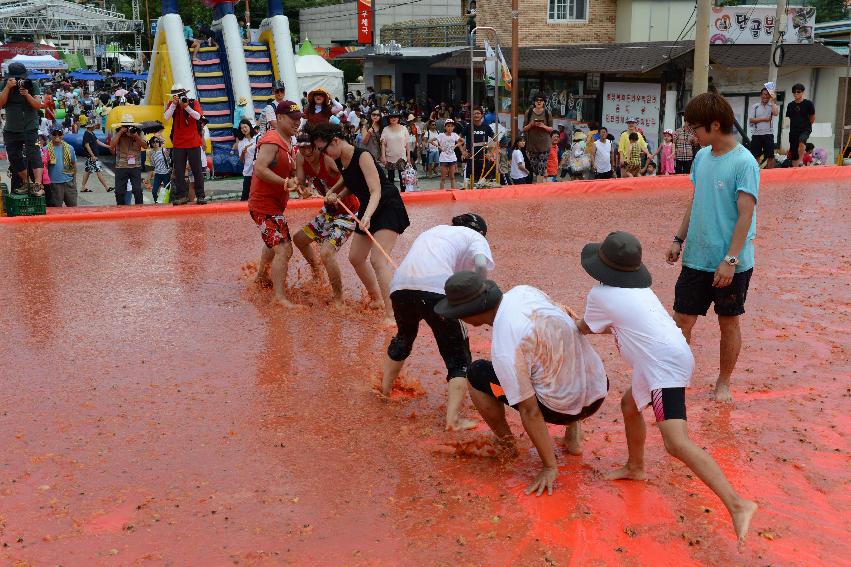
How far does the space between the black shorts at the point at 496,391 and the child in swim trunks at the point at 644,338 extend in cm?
28

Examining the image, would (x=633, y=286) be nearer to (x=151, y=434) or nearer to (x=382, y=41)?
(x=151, y=434)

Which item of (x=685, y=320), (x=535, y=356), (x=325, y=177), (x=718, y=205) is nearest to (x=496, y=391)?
(x=535, y=356)

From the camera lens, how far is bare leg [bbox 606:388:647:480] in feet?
14.1

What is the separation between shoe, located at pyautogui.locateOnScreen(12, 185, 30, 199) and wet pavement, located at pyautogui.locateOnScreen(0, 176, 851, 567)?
3866 millimetres

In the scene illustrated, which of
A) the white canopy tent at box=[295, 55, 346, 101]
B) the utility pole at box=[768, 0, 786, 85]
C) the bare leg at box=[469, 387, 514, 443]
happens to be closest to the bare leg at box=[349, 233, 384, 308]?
the bare leg at box=[469, 387, 514, 443]

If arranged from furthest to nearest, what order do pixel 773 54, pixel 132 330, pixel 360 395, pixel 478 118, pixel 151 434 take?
pixel 773 54 → pixel 478 118 → pixel 132 330 → pixel 360 395 → pixel 151 434

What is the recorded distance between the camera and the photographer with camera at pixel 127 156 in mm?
13727

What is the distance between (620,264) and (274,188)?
4280 millimetres

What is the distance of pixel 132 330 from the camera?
282 inches

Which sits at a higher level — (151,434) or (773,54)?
(773,54)

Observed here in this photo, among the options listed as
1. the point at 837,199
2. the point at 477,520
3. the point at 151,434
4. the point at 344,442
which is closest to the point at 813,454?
the point at 477,520

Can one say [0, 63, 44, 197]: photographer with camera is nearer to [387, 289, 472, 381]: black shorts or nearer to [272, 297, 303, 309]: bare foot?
[272, 297, 303, 309]: bare foot

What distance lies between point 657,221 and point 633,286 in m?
7.72

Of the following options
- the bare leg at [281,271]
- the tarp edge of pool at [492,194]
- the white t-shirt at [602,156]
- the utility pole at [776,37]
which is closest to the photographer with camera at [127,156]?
the tarp edge of pool at [492,194]
